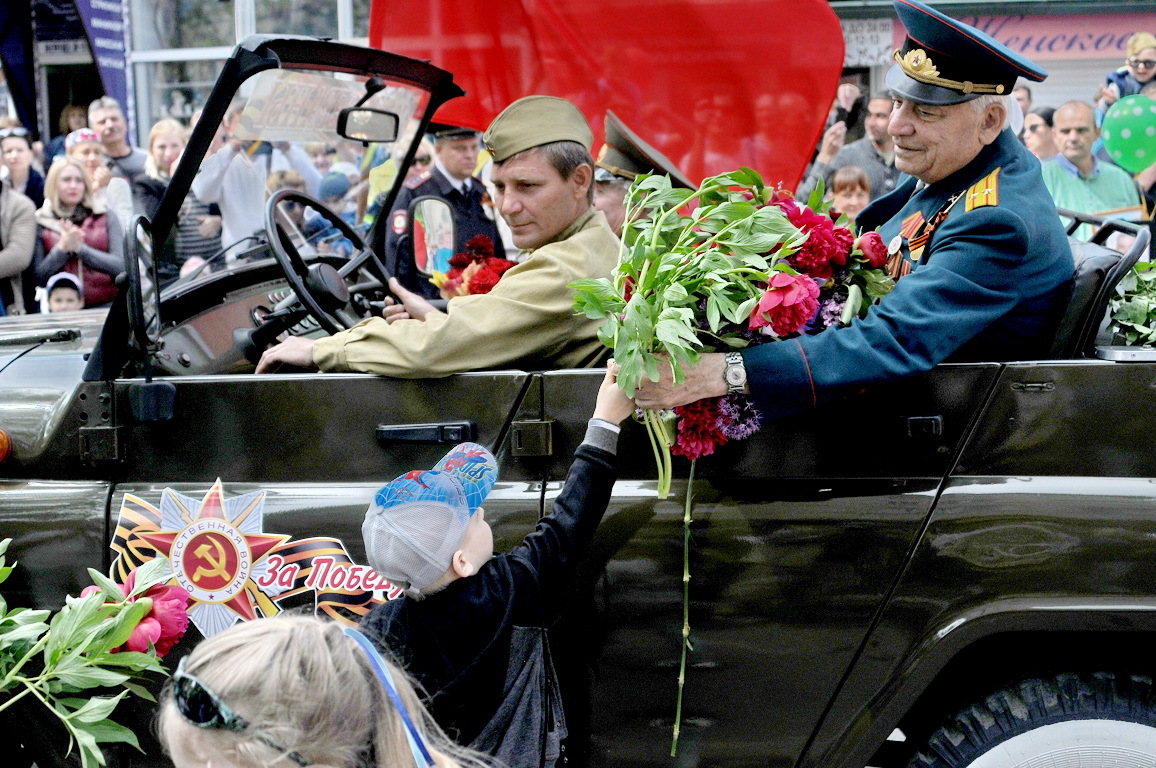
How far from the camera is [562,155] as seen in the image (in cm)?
286

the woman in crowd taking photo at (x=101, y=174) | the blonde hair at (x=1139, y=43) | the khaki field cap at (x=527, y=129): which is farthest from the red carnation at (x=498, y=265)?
the blonde hair at (x=1139, y=43)

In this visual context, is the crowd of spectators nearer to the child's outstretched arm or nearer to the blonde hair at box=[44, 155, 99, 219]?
the child's outstretched arm

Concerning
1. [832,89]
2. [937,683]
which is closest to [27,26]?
[832,89]

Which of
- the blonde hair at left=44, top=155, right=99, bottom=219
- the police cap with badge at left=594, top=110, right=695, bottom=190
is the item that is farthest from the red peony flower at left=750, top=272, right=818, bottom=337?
the blonde hair at left=44, top=155, right=99, bottom=219

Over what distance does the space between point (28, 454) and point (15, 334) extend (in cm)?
75

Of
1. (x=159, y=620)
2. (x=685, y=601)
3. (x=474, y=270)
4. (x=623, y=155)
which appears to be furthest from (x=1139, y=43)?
(x=159, y=620)

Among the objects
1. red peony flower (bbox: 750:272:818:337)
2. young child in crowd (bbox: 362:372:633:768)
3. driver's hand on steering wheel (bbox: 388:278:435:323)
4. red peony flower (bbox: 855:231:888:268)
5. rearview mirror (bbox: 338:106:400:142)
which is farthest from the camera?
rearview mirror (bbox: 338:106:400:142)

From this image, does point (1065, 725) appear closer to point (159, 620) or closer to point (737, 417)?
point (737, 417)

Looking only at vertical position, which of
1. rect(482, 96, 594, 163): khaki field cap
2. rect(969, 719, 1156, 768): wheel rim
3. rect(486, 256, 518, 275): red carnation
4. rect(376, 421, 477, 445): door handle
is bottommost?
rect(969, 719, 1156, 768): wheel rim

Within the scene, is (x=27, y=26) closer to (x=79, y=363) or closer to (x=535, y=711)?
(x=79, y=363)

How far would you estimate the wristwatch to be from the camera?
7.29 ft

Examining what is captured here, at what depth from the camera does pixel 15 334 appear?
10.6 ft

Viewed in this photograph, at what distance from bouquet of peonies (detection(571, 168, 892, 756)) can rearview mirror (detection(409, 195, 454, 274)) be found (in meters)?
2.23

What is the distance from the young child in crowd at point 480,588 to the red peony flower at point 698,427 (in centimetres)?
12
